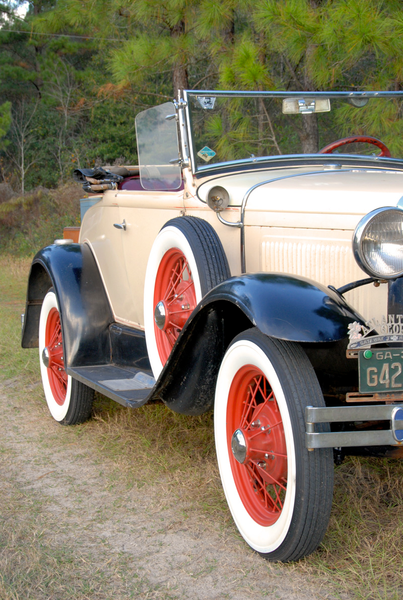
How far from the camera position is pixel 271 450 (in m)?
2.15

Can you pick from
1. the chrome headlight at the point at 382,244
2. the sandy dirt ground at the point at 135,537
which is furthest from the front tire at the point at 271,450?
the chrome headlight at the point at 382,244

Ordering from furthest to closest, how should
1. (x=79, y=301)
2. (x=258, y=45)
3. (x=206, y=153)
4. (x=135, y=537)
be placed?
(x=258, y=45), (x=79, y=301), (x=206, y=153), (x=135, y=537)

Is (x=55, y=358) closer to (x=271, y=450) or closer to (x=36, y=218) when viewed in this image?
(x=271, y=450)

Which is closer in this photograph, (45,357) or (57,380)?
(45,357)

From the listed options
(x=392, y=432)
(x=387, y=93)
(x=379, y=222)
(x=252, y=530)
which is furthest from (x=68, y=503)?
(x=387, y=93)

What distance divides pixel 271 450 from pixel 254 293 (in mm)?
537

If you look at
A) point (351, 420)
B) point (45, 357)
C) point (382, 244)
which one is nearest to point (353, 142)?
point (382, 244)

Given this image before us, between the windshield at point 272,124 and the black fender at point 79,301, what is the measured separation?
107cm

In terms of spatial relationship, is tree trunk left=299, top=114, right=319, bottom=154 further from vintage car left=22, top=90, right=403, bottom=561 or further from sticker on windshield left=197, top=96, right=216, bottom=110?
sticker on windshield left=197, top=96, right=216, bottom=110

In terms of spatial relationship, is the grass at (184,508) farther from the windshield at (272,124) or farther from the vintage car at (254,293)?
the windshield at (272,124)

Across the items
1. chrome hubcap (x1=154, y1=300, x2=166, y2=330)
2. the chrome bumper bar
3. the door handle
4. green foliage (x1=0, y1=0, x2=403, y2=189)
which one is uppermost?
green foliage (x1=0, y1=0, x2=403, y2=189)

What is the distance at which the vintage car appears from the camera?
1.95 m

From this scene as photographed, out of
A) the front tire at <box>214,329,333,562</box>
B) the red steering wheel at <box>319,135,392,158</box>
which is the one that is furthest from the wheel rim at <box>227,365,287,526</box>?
the red steering wheel at <box>319,135,392,158</box>

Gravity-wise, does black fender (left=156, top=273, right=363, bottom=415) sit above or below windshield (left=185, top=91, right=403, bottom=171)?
below
